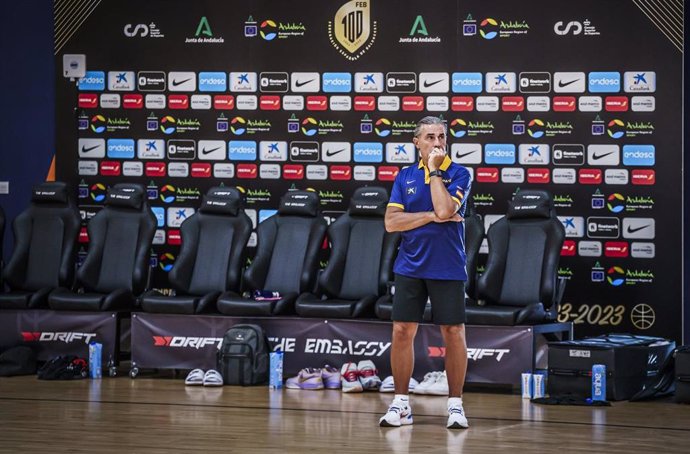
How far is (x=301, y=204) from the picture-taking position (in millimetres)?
9477

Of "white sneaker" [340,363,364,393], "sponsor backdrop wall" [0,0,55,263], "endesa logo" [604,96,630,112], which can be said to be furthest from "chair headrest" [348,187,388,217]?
"sponsor backdrop wall" [0,0,55,263]

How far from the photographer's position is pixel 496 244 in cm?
902

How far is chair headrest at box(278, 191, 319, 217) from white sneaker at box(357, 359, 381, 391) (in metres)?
1.61

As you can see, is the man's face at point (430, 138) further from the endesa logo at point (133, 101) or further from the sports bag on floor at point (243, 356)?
the endesa logo at point (133, 101)

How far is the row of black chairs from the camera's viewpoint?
8836mm

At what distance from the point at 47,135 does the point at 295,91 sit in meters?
2.36

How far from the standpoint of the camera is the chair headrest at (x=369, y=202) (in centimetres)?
924

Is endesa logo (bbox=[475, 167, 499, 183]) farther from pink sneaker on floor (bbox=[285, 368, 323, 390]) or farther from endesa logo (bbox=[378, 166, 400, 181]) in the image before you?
pink sneaker on floor (bbox=[285, 368, 323, 390])

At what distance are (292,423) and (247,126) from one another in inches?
169

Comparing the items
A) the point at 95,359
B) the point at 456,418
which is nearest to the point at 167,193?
the point at 95,359

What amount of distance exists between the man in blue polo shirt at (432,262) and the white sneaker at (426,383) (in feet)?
4.96

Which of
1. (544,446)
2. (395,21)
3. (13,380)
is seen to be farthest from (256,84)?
(544,446)

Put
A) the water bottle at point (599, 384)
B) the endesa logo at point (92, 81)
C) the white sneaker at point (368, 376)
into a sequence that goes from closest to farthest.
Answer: the water bottle at point (599, 384)
the white sneaker at point (368, 376)
the endesa logo at point (92, 81)

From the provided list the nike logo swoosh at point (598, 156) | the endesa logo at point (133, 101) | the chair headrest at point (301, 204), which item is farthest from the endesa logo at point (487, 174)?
the endesa logo at point (133, 101)
